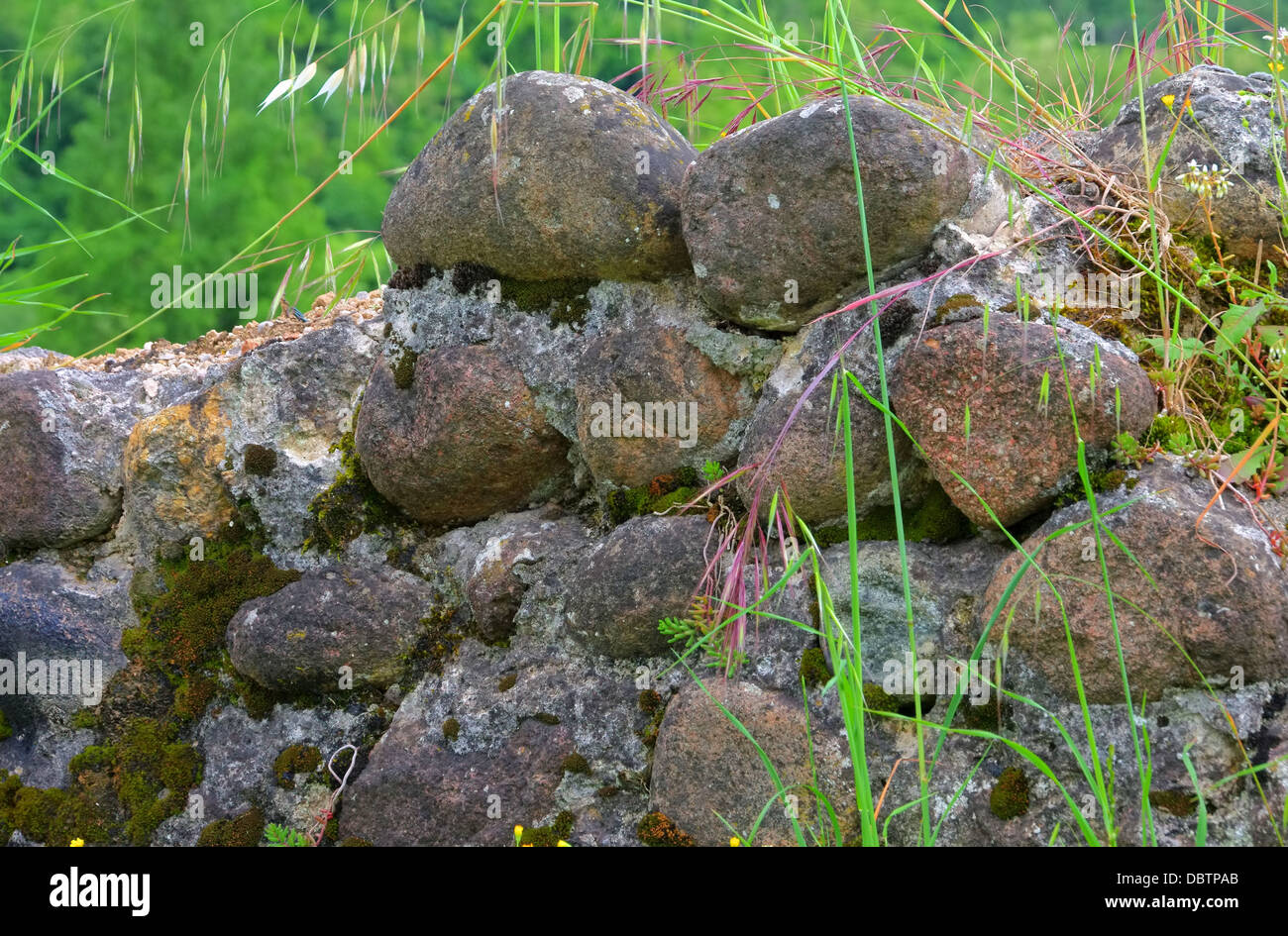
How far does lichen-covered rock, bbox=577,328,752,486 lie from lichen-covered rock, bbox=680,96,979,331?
0.55ft

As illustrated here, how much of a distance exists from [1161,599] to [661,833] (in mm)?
1049

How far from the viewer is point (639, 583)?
89.0 inches

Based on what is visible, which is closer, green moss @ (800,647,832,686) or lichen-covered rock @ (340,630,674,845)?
green moss @ (800,647,832,686)

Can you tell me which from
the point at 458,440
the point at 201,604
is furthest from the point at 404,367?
the point at 201,604

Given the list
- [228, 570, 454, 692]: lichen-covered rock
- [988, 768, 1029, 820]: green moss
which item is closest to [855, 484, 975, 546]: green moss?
[988, 768, 1029, 820]: green moss

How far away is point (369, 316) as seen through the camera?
3.15 metres

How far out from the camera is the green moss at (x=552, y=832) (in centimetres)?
220

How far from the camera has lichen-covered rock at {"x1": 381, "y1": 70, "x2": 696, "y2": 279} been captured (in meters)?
2.49

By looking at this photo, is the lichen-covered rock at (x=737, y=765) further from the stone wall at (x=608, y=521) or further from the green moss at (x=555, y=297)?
the green moss at (x=555, y=297)

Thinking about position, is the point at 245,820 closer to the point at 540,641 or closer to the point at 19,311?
the point at 540,641

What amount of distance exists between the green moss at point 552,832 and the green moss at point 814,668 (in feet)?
2.00

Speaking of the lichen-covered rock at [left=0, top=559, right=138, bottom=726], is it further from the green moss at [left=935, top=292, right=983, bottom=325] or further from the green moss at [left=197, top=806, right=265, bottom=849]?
the green moss at [left=935, top=292, right=983, bottom=325]

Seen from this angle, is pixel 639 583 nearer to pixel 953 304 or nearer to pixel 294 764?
pixel 953 304

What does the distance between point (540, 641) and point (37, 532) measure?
1677mm
